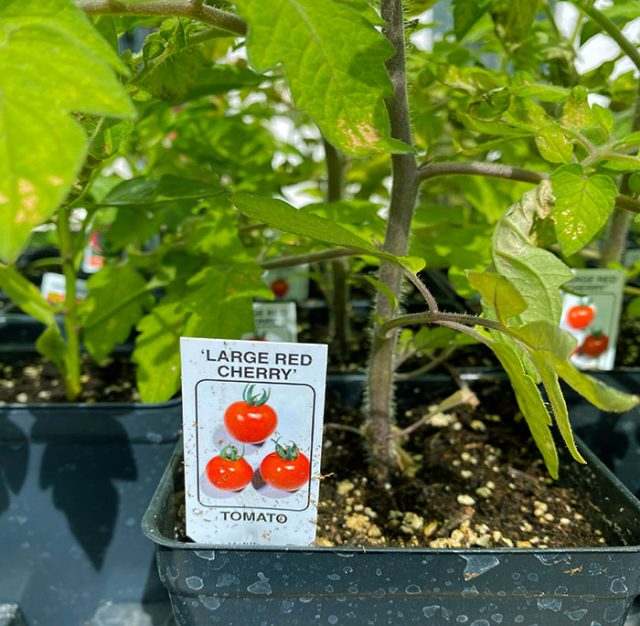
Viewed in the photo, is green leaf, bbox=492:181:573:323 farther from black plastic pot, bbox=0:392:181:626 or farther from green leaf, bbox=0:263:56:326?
green leaf, bbox=0:263:56:326

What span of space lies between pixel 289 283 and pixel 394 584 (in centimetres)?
67

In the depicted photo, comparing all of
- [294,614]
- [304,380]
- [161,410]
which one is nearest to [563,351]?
[304,380]

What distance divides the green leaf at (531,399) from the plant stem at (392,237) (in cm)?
16

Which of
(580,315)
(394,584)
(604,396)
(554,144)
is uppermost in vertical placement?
(554,144)

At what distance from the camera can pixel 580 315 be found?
90 cm

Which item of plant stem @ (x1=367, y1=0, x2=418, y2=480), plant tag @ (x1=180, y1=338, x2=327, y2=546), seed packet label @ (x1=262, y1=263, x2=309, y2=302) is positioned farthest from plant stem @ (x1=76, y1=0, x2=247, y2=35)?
seed packet label @ (x1=262, y1=263, x2=309, y2=302)

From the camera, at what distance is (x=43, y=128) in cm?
30

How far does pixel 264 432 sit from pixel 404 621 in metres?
0.20

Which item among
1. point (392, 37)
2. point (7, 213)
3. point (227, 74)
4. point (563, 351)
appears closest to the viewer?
point (7, 213)

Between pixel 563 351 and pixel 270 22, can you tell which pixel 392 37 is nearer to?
pixel 270 22

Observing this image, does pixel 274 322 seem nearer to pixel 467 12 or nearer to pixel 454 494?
pixel 454 494

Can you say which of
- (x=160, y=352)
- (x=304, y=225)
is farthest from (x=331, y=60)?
(x=160, y=352)

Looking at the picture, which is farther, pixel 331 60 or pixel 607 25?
pixel 607 25

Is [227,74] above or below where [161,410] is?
above
